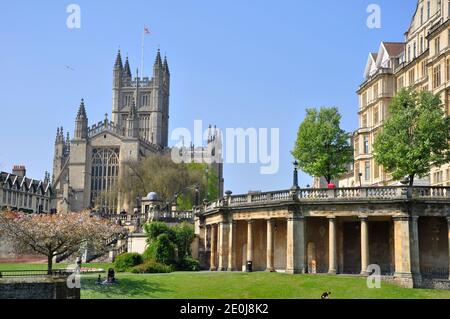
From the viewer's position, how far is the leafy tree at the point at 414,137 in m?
52.4

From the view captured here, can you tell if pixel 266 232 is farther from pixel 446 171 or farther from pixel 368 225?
pixel 446 171

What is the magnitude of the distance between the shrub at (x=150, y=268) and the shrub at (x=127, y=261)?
168cm

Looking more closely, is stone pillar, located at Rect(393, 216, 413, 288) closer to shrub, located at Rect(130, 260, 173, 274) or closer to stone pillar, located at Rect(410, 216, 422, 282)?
stone pillar, located at Rect(410, 216, 422, 282)

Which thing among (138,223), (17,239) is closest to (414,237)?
(17,239)

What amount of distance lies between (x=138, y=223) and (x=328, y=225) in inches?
1252

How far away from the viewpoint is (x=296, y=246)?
4662 centimetres

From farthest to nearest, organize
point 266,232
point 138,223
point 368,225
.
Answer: point 138,223, point 266,232, point 368,225

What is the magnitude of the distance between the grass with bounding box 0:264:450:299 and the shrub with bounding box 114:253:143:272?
8.12m

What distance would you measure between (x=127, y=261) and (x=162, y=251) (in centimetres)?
329

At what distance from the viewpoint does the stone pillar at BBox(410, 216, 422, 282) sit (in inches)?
1672

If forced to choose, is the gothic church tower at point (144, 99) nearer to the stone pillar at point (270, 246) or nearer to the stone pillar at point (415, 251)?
the stone pillar at point (270, 246)

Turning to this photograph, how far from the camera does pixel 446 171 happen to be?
201ft

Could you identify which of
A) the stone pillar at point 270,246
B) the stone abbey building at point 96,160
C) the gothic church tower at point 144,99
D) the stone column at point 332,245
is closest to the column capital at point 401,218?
the stone column at point 332,245
